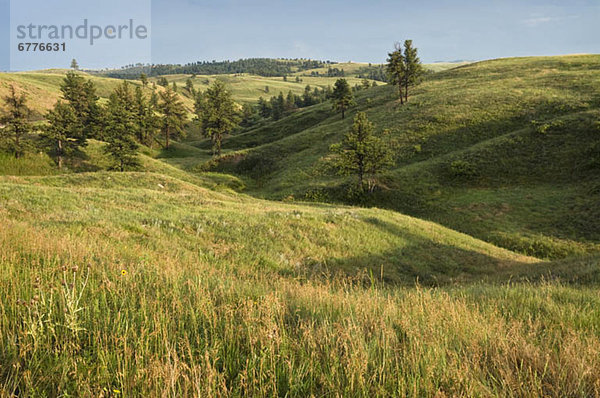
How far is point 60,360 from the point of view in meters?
2.62

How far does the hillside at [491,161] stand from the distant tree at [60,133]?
21728 mm

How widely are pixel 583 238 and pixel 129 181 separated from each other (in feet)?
126

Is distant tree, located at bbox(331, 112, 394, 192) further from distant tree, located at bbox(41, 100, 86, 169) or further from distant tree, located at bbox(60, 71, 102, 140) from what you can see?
distant tree, located at bbox(60, 71, 102, 140)

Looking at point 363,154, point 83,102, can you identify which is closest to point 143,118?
point 83,102

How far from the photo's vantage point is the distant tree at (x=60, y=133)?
4122 cm

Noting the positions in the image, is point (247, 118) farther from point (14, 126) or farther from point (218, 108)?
point (14, 126)

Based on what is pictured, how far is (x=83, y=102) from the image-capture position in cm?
6084

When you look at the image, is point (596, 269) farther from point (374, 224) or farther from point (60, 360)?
point (60, 360)

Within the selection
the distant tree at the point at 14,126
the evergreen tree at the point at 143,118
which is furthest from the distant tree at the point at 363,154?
the evergreen tree at the point at 143,118

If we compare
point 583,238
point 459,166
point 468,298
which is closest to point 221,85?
point 459,166

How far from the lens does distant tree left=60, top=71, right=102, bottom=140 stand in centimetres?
5900

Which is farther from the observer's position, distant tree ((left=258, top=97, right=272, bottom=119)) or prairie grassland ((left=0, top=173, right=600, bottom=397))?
distant tree ((left=258, top=97, right=272, bottom=119))

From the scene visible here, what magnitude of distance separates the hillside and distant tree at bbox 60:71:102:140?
23872mm

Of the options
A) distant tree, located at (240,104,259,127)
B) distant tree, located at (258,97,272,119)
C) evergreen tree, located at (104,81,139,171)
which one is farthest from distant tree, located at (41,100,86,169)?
distant tree, located at (258,97,272,119)
